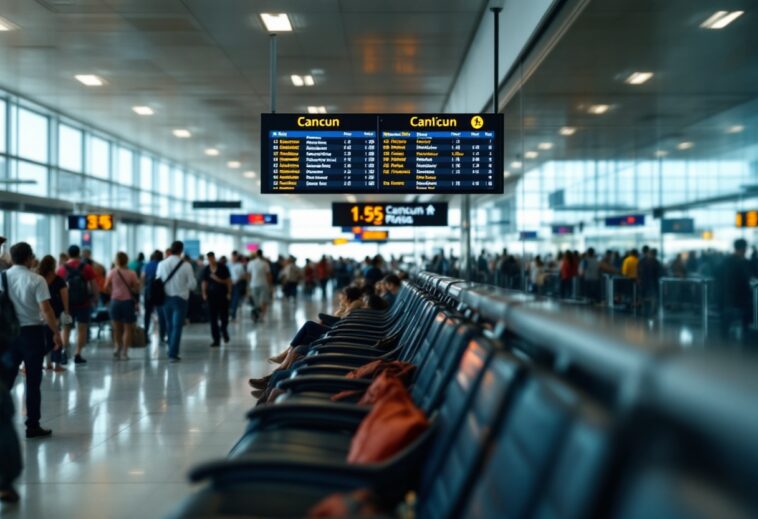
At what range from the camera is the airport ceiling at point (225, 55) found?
1059 centimetres

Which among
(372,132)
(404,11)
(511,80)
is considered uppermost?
(404,11)

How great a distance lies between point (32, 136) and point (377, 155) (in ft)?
40.6

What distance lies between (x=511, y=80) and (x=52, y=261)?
617cm

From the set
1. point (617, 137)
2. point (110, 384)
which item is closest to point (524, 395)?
point (110, 384)

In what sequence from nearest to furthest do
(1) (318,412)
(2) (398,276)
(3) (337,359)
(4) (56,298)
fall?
(1) (318,412)
(3) (337,359)
(4) (56,298)
(2) (398,276)

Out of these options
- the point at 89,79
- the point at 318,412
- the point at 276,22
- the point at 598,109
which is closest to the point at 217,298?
the point at 89,79

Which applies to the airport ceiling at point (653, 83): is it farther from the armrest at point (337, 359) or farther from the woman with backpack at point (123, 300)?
the woman with backpack at point (123, 300)

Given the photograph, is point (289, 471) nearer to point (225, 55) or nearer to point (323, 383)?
point (323, 383)

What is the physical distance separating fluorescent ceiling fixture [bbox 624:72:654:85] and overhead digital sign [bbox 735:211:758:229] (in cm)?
367

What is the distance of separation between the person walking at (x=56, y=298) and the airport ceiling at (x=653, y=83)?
619cm

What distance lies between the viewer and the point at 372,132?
386 inches

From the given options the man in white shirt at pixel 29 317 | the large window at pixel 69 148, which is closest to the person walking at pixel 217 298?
the man in white shirt at pixel 29 317

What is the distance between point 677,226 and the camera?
47.0 feet

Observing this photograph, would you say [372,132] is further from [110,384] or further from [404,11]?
[110,384]
